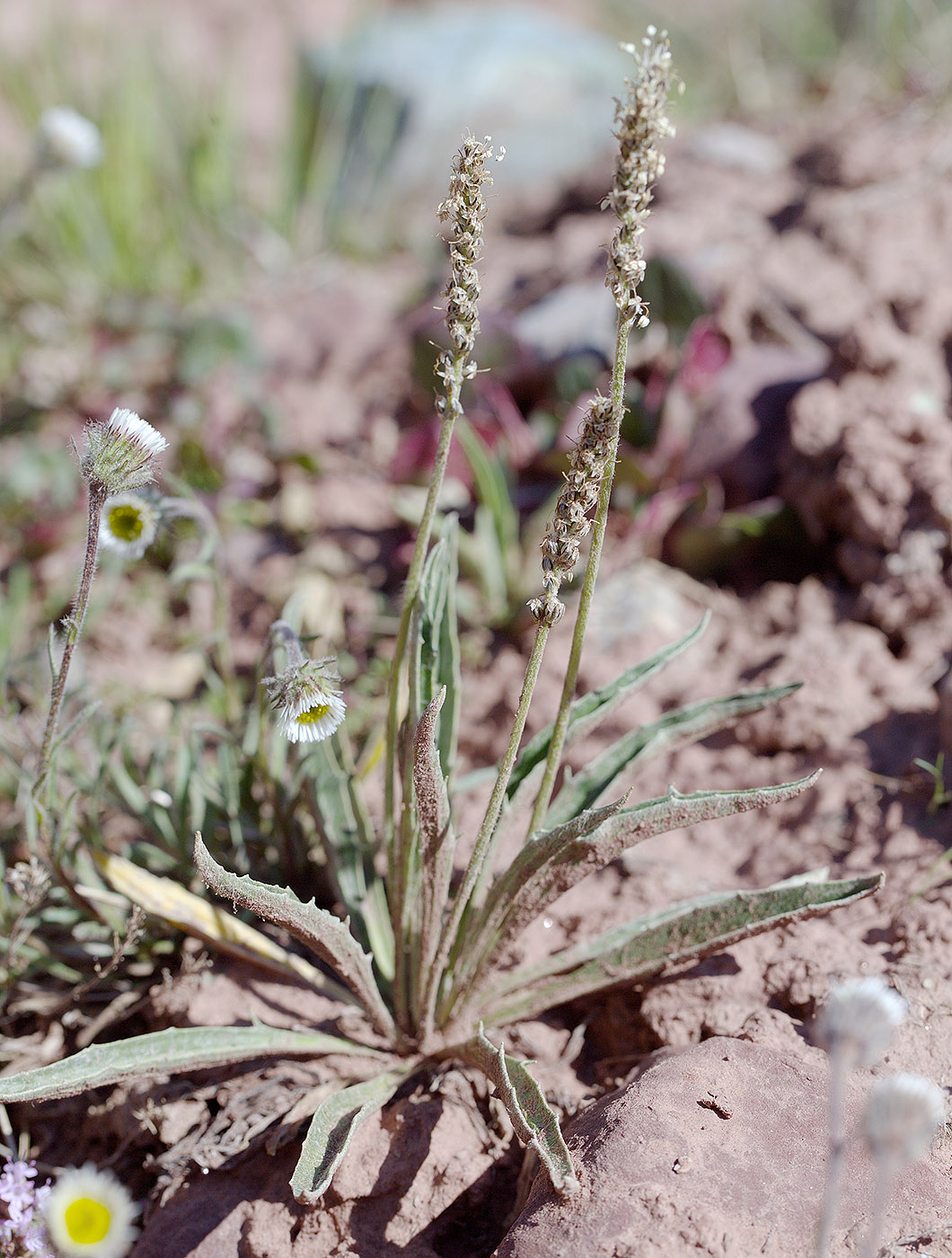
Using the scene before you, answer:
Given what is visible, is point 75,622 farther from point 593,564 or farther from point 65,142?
point 65,142

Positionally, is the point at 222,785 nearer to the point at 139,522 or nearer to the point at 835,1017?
the point at 139,522

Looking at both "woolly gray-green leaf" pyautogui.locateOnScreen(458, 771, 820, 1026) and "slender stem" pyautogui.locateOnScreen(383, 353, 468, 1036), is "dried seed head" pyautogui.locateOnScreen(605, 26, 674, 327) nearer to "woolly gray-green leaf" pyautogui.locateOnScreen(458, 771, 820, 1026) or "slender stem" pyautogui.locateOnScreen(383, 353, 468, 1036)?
"slender stem" pyautogui.locateOnScreen(383, 353, 468, 1036)

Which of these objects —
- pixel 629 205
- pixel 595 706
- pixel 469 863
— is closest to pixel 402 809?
pixel 469 863

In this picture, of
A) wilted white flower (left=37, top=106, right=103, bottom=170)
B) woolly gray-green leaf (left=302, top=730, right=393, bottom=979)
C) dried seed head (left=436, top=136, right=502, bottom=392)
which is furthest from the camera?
wilted white flower (left=37, top=106, right=103, bottom=170)

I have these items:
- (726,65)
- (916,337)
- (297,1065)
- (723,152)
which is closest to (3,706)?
(297,1065)

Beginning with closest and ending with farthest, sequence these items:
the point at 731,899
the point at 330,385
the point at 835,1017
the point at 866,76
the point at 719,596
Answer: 1. the point at 835,1017
2. the point at 731,899
3. the point at 719,596
4. the point at 330,385
5. the point at 866,76

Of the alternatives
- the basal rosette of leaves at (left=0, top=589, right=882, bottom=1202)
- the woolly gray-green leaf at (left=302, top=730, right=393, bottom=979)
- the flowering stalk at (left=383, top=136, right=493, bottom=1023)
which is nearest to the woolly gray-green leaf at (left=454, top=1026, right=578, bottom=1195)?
the basal rosette of leaves at (left=0, top=589, right=882, bottom=1202)

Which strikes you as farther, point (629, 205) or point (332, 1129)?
point (332, 1129)
